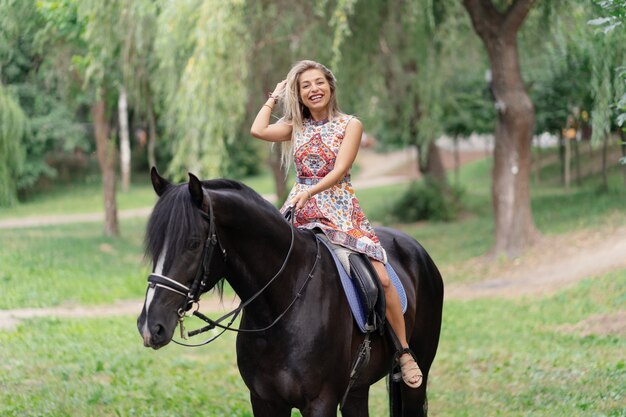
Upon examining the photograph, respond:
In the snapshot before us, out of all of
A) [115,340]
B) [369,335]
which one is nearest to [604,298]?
[115,340]

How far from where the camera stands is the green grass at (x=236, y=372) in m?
6.92

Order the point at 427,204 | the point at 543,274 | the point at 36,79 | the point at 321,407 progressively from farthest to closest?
the point at 427,204 → the point at 36,79 → the point at 543,274 → the point at 321,407

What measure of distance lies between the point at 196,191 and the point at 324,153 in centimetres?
98

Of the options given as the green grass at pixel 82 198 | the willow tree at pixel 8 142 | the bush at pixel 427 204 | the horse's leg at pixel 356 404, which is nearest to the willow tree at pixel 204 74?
the willow tree at pixel 8 142

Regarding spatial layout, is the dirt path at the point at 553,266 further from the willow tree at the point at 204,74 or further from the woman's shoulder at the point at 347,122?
the woman's shoulder at the point at 347,122

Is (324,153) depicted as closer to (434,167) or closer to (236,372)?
(236,372)

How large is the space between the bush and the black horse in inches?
776

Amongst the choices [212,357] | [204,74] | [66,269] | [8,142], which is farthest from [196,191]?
[8,142]

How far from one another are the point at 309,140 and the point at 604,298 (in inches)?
349

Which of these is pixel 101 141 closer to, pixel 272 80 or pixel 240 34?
pixel 272 80

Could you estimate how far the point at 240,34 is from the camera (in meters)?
14.5

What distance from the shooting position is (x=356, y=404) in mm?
5078

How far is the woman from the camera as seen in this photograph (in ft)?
14.8

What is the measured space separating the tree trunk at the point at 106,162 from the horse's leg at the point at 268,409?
16752 mm
